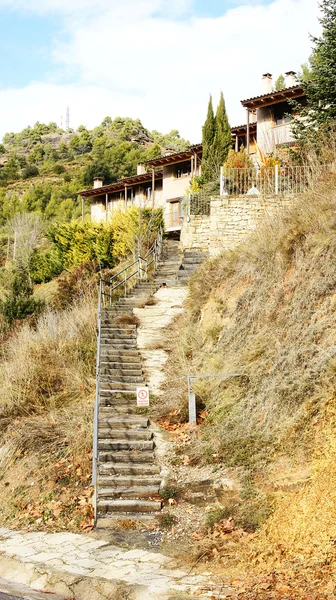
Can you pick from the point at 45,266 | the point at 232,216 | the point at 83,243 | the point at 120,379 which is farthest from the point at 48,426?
the point at 45,266

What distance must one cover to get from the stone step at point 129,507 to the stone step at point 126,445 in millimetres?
1666

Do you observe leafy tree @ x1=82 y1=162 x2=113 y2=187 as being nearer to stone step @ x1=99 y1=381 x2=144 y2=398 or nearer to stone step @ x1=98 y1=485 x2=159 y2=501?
stone step @ x1=99 y1=381 x2=144 y2=398

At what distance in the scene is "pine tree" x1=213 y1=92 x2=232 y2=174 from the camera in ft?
109

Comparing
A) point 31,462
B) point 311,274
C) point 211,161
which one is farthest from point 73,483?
point 211,161

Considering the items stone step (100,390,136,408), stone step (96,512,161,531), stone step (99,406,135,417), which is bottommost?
stone step (96,512,161,531)

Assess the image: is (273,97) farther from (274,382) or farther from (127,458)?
(127,458)

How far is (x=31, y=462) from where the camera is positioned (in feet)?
38.1

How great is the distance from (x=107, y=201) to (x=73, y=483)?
38291 mm

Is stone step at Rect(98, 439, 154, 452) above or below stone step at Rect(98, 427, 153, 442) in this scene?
below

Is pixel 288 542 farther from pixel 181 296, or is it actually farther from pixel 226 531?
pixel 181 296

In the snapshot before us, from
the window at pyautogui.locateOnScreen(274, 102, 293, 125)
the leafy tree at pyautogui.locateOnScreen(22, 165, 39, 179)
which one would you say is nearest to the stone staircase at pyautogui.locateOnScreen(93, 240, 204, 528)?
the window at pyautogui.locateOnScreen(274, 102, 293, 125)

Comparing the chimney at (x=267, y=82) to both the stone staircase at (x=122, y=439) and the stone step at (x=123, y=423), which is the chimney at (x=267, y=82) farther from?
the stone step at (x=123, y=423)

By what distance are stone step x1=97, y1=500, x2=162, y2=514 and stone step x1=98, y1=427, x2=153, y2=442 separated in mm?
1973

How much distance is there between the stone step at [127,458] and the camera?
10992mm
